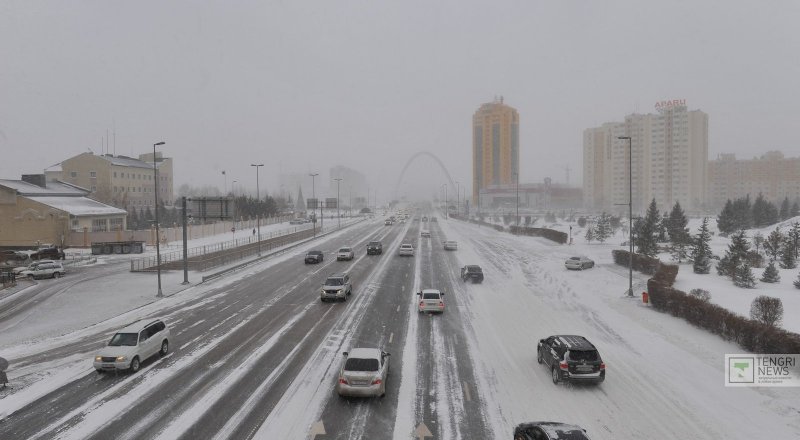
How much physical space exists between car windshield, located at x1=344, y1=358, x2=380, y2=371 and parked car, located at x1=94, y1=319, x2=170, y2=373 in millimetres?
8741

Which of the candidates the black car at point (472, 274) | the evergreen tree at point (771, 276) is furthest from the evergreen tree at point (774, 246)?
the black car at point (472, 274)

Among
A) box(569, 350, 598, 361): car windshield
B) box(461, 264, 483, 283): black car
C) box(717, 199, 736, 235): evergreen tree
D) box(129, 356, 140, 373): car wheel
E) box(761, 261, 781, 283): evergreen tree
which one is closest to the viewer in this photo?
box(569, 350, 598, 361): car windshield

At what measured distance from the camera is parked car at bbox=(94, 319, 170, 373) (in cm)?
1912

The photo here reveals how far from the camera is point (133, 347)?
19734 millimetres

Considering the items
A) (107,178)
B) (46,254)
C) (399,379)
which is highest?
(107,178)

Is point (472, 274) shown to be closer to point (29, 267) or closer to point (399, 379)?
point (399, 379)

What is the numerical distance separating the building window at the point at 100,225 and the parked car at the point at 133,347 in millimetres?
61452

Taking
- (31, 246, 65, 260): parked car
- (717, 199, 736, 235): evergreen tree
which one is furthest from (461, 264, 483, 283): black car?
A: (717, 199, 736, 235): evergreen tree

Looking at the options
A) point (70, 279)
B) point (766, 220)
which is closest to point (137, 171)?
point (70, 279)

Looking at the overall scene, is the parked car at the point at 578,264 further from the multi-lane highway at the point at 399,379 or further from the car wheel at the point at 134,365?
the car wheel at the point at 134,365

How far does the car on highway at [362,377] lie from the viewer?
16344 mm

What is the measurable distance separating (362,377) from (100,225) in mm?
72369

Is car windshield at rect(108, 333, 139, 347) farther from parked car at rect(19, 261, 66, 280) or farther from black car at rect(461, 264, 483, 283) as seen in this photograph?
parked car at rect(19, 261, 66, 280)

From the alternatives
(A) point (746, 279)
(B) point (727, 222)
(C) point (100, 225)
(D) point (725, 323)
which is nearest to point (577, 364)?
(D) point (725, 323)
